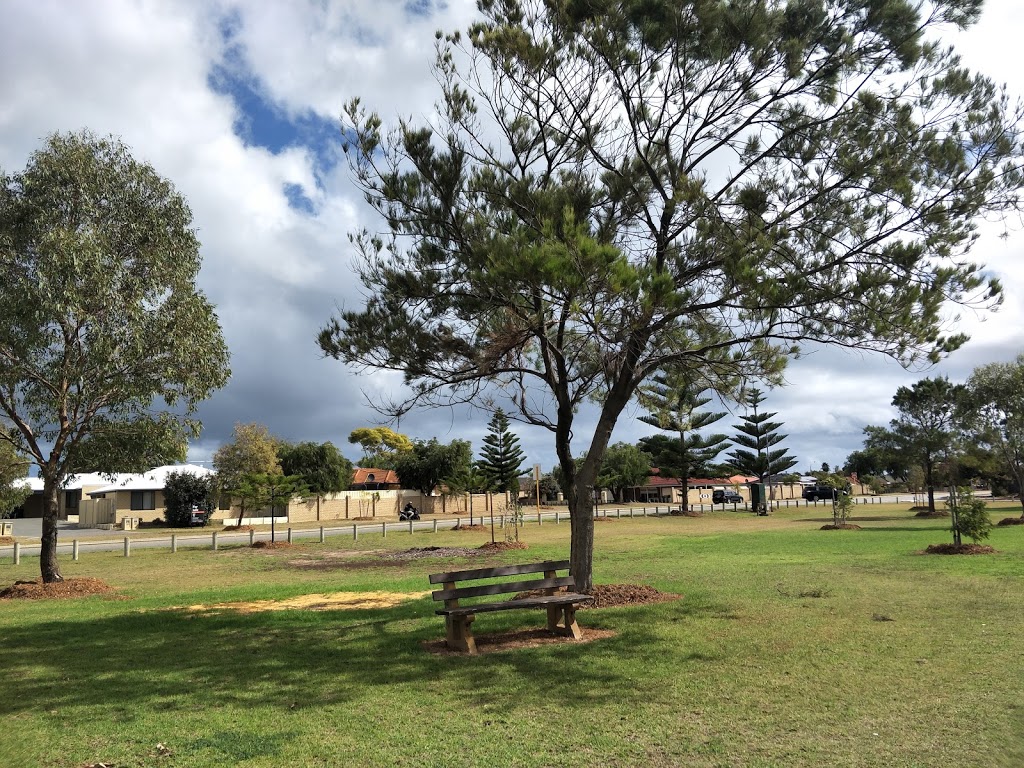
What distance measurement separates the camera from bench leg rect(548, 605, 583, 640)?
311 inches

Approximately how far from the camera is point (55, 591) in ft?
41.3

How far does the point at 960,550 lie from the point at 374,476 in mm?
→ 57763

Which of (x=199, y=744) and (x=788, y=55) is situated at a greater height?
(x=788, y=55)

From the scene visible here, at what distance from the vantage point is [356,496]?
49.5 meters

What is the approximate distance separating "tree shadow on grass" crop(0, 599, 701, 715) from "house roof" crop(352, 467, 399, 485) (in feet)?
187

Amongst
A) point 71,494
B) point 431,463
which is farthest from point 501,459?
point 71,494

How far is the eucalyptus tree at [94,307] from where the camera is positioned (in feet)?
38.3

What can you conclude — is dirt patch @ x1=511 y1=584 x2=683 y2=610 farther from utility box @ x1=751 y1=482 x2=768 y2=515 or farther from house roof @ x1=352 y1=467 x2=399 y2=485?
house roof @ x1=352 y1=467 x2=399 y2=485

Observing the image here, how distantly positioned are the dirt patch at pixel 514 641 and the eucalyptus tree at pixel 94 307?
7642 millimetres

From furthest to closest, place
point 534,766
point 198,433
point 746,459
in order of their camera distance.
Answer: point 746,459 → point 198,433 → point 534,766

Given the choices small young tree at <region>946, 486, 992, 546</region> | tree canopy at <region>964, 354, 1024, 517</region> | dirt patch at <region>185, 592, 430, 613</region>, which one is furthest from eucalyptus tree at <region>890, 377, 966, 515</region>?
dirt patch at <region>185, 592, 430, 613</region>

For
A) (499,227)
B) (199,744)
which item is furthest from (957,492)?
(199,744)

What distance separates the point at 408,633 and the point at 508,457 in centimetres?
4116

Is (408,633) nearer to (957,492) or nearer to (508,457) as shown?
(957,492)
